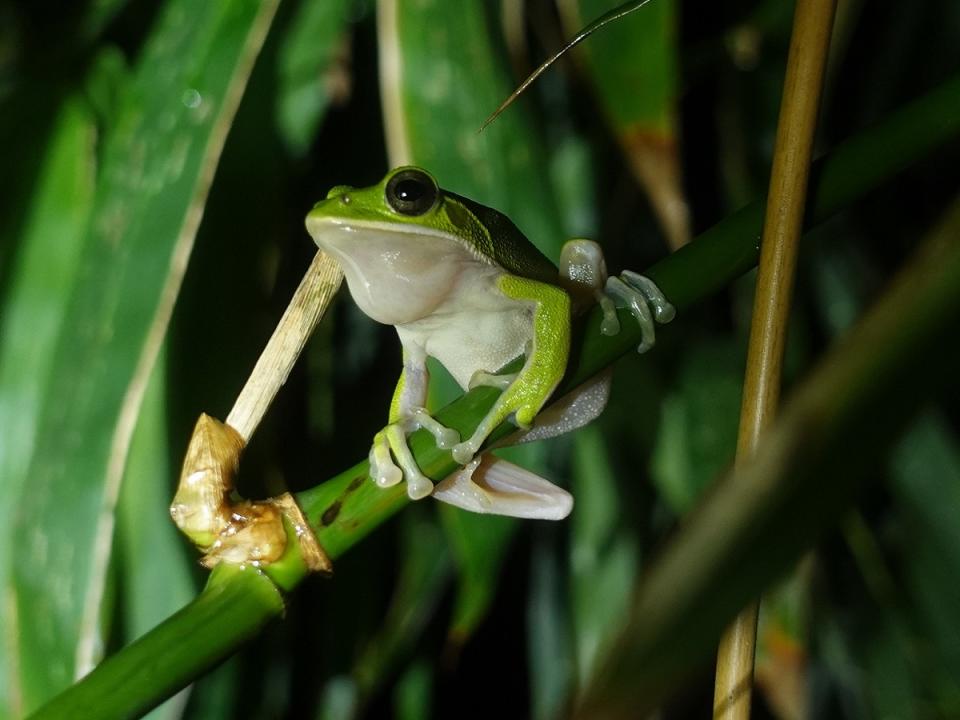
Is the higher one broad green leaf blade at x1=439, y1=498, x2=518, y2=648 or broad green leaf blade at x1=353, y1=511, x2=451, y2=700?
broad green leaf blade at x1=439, y1=498, x2=518, y2=648

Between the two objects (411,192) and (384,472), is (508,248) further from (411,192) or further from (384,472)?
(384,472)

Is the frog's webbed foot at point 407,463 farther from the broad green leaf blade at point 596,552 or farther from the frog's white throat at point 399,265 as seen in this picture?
the broad green leaf blade at point 596,552

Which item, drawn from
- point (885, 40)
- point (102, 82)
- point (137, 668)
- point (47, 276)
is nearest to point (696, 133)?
point (885, 40)

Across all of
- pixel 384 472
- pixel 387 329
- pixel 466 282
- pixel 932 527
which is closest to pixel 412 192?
pixel 466 282

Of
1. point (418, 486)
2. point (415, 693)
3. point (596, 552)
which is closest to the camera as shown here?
point (418, 486)

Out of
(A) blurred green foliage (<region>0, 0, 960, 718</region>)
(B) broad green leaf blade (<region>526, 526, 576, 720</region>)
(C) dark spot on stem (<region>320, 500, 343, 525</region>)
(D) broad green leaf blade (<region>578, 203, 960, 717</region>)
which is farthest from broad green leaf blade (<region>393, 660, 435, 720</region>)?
(D) broad green leaf blade (<region>578, 203, 960, 717</region>)

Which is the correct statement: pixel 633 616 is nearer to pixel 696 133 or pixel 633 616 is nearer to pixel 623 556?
pixel 623 556

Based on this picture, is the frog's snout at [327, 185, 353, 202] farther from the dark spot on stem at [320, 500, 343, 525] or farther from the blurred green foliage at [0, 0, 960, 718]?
the dark spot on stem at [320, 500, 343, 525]

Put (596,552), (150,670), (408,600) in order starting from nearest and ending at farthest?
(150,670), (408,600), (596,552)
